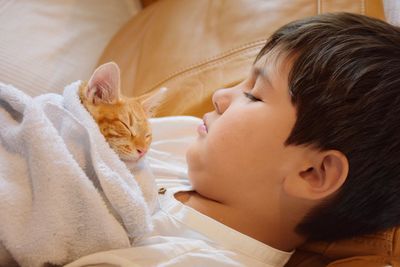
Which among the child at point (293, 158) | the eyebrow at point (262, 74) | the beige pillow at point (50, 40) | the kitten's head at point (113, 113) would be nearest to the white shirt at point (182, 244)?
the child at point (293, 158)

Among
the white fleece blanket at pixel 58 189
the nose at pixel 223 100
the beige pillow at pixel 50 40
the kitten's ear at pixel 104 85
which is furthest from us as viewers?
the beige pillow at pixel 50 40

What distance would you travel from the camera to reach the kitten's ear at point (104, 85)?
2.33ft

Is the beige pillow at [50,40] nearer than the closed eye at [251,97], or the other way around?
the closed eye at [251,97]

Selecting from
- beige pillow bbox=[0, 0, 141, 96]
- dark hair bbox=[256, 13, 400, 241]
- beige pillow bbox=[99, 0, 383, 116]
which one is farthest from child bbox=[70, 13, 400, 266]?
beige pillow bbox=[0, 0, 141, 96]

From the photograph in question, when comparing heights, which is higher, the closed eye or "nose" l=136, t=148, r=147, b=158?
the closed eye

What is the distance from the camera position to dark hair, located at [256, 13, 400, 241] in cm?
69

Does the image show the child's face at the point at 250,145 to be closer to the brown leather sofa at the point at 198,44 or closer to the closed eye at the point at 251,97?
the closed eye at the point at 251,97

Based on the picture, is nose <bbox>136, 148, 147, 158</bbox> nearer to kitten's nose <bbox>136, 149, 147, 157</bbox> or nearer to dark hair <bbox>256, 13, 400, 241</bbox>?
kitten's nose <bbox>136, 149, 147, 157</bbox>

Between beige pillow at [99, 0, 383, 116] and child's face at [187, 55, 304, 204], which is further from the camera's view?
beige pillow at [99, 0, 383, 116]

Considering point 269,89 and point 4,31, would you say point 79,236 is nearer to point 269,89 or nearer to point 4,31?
point 269,89

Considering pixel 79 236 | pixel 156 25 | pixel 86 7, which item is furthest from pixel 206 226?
pixel 86 7

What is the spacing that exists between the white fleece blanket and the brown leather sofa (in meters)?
0.47

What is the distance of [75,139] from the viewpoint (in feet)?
2.20

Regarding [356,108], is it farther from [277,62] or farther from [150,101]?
[150,101]
